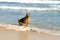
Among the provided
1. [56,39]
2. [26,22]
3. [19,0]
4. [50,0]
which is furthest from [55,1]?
[56,39]

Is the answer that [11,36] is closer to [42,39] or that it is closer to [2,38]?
[2,38]

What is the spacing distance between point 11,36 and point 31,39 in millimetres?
702

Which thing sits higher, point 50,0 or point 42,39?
point 42,39

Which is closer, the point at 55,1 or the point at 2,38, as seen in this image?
the point at 2,38

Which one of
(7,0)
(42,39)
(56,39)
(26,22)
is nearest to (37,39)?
(42,39)

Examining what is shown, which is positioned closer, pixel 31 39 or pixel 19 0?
pixel 31 39

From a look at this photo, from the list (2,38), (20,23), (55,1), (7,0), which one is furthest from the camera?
(7,0)

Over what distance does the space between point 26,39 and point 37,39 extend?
13.5 inches

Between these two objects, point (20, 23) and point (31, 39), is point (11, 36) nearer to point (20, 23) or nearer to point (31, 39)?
point (31, 39)

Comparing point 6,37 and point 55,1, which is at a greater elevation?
point 6,37

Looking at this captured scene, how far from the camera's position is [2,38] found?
22.1ft

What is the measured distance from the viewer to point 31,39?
6.83 m

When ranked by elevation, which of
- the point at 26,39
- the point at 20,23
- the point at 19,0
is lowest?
the point at 19,0

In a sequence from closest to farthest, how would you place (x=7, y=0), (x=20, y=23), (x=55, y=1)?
(x=20, y=23) → (x=55, y=1) → (x=7, y=0)
